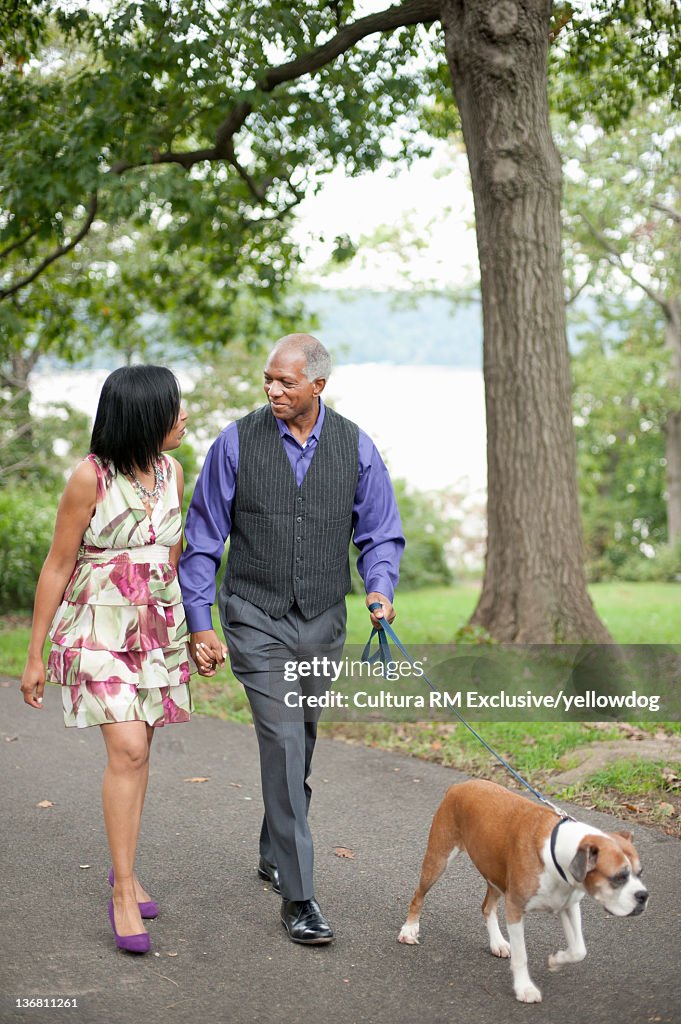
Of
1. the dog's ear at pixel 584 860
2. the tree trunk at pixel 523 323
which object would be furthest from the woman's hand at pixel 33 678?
the tree trunk at pixel 523 323

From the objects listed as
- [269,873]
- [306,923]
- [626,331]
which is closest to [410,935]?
[306,923]

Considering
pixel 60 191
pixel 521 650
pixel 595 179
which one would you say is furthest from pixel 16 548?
pixel 595 179

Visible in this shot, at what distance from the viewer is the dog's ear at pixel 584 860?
10.7ft

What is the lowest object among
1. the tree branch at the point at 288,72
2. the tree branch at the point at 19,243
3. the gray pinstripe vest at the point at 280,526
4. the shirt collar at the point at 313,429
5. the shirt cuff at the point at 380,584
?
the shirt cuff at the point at 380,584

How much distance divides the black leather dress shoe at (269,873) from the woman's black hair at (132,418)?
187 centimetres

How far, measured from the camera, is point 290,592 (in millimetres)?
4438

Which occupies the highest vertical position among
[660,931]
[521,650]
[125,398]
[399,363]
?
[399,363]

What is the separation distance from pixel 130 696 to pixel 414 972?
1450mm

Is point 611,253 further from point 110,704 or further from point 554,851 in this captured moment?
point 554,851

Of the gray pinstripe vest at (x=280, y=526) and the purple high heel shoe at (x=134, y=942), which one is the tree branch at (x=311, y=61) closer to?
the gray pinstripe vest at (x=280, y=526)

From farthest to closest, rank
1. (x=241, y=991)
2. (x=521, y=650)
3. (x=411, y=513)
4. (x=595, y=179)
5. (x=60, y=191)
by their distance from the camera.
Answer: (x=595, y=179) → (x=411, y=513) → (x=60, y=191) → (x=521, y=650) → (x=241, y=991)

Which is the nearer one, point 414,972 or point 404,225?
point 414,972

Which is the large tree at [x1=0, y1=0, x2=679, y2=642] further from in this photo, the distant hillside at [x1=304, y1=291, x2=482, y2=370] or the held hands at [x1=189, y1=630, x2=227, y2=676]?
the distant hillside at [x1=304, y1=291, x2=482, y2=370]

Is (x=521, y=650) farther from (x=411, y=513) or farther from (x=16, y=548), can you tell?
(x=411, y=513)
